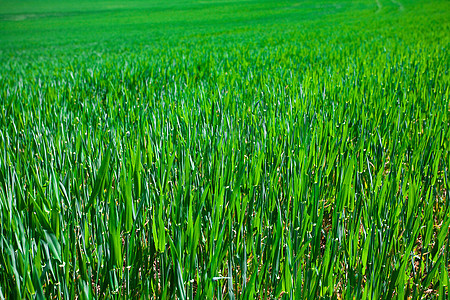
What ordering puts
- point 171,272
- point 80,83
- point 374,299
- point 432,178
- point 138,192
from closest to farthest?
point 374,299 < point 171,272 < point 138,192 < point 432,178 < point 80,83

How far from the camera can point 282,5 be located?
104ft

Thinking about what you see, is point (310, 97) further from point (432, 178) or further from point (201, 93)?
point (432, 178)

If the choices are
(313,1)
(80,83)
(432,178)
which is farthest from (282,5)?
(432,178)

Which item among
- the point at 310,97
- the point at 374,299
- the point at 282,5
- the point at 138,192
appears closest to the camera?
the point at 374,299

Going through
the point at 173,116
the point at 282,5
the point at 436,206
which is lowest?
the point at 436,206

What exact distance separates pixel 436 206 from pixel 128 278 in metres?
1.12

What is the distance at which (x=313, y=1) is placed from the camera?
33.6 metres

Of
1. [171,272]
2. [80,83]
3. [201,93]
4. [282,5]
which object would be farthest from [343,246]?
[282,5]

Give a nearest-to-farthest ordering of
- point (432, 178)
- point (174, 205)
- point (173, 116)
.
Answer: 1. point (174, 205)
2. point (432, 178)
3. point (173, 116)

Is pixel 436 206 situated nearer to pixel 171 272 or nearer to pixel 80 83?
pixel 171 272

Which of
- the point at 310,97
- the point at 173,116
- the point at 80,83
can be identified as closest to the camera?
the point at 173,116

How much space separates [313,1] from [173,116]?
3603 centimetres

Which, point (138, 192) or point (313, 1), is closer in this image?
point (138, 192)

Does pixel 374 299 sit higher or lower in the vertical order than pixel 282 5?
lower
